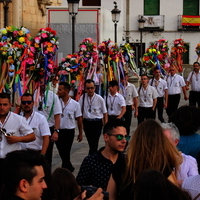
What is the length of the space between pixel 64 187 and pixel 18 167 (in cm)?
134

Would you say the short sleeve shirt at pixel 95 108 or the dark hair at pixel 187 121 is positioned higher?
the dark hair at pixel 187 121

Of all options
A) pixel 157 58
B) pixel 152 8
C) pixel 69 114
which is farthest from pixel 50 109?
pixel 152 8

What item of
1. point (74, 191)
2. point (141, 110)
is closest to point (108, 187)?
point (74, 191)

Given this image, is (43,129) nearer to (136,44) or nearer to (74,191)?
(74,191)

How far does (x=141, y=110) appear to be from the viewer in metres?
16.7

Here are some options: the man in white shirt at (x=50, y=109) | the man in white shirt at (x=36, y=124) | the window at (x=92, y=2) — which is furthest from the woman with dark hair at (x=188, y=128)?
the window at (x=92, y=2)

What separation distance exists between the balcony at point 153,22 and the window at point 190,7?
2.06 meters

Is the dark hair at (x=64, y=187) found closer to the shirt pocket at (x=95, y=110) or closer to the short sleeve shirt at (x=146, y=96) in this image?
the shirt pocket at (x=95, y=110)

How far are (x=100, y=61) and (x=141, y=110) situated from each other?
1.80 meters

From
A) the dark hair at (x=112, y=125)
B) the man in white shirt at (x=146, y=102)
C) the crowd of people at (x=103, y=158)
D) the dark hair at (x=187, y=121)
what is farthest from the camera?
the man in white shirt at (x=146, y=102)

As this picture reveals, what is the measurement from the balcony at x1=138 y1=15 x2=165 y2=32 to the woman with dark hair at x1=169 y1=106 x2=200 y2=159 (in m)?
50.4

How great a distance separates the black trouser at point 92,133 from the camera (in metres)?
12.4

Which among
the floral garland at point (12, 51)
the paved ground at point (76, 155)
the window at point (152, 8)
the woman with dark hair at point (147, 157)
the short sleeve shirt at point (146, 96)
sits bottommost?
the paved ground at point (76, 155)

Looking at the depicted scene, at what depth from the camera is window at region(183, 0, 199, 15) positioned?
58219 mm
